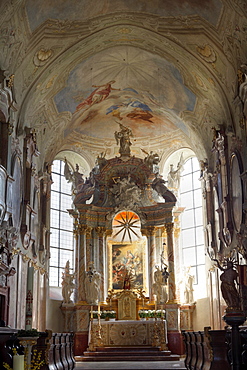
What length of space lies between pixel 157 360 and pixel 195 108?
9.70 meters

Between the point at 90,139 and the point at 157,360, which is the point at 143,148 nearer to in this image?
the point at 90,139

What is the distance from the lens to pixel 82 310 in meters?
21.0

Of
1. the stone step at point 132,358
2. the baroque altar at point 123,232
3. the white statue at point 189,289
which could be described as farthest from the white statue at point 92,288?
the white statue at point 189,289

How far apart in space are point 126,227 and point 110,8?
32.7 ft

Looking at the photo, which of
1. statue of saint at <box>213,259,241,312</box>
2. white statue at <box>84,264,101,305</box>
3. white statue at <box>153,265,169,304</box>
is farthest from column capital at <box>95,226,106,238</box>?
statue of saint at <box>213,259,241,312</box>

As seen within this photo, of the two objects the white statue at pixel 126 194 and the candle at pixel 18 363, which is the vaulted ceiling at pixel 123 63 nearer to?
the white statue at pixel 126 194

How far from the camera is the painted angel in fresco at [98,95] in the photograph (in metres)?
21.4

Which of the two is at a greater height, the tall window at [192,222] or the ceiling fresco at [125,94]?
the ceiling fresco at [125,94]

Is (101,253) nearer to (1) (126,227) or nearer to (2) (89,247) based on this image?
(2) (89,247)

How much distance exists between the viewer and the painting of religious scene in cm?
2247

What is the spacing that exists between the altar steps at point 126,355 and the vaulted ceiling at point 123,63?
7.93m

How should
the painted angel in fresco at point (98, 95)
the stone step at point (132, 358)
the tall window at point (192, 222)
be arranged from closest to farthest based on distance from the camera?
the stone step at point (132, 358)
the painted angel in fresco at point (98, 95)
the tall window at point (192, 222)

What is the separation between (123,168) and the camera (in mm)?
23016

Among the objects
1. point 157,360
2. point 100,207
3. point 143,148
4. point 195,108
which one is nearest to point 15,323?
point 157,360
